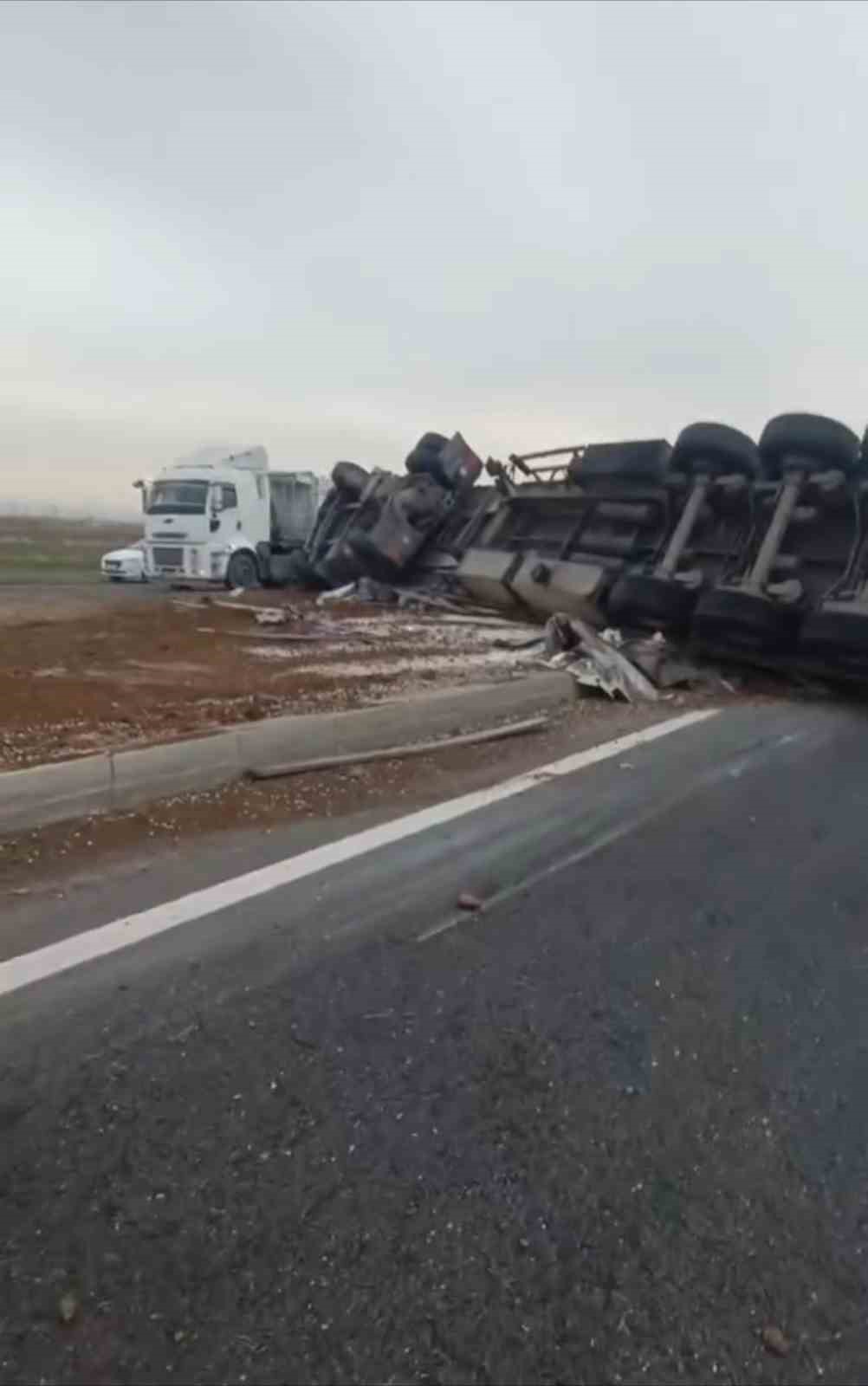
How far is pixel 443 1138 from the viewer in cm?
211

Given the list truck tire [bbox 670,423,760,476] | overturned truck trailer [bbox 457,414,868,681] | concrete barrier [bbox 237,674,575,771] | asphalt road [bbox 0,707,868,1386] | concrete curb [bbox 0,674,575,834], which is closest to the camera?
asphalt road [bbox 0,707,868,1386]

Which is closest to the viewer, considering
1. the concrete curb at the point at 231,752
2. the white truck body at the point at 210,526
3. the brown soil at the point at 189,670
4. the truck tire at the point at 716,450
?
the concrete curb at the point at 231,752

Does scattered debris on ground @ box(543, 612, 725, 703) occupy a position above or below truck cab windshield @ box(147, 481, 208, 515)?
below

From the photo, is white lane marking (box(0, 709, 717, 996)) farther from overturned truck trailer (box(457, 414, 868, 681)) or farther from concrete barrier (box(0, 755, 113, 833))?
overturned truck trailer (box(457, 414, 868, 681))

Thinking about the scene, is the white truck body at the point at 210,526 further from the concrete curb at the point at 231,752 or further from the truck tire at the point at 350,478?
the concrete curb at the point at 231,752

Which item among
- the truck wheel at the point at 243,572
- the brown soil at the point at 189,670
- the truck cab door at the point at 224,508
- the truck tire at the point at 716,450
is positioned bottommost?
the truck wheel at the point at 243,572

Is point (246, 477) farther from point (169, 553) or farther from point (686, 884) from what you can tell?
point (686, 884)

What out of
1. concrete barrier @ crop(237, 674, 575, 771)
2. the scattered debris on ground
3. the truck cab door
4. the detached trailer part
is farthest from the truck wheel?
concrete barrier @ crop(237, 674, 575, 771)

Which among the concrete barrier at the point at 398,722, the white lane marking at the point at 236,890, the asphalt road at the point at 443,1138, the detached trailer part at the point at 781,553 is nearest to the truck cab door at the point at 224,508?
the detached trailer part at the point at 781,553

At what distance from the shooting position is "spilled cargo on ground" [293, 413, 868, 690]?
839 centimetres

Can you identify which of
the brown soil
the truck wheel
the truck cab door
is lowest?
the truck wheel

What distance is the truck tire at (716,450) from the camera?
9.70 meters

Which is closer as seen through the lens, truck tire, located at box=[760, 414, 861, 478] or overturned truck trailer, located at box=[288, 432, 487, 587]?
truck tire, located at box=[760, 414, 861, 478]

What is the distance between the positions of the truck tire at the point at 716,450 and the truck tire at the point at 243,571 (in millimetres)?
11306
